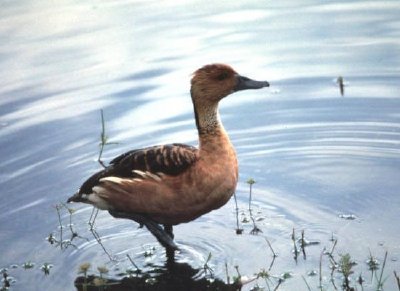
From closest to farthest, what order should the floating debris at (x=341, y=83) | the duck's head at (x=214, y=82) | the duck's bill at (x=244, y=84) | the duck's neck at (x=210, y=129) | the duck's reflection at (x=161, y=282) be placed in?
1. the duck's reflection at (x=161, y=282)
2. the duck's neck at (x=210, y=129)
3. the duck's head at (x=214, y=82)
4. the duck's bill at (x=244, y=84)
5. the floating debris at (x=341, y=83)

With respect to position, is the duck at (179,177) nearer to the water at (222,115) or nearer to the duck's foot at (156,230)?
the duck's foot at (156,230)

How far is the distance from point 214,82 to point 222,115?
2822mm

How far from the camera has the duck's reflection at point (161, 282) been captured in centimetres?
718

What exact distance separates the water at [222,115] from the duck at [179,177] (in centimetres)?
45

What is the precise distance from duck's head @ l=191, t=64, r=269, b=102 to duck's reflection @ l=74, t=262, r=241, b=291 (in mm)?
1416

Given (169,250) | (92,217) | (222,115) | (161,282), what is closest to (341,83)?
(222,115)

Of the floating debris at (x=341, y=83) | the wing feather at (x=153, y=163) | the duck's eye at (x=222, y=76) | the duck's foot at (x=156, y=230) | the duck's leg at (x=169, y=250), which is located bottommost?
the duck's leg at (x=169, y=250)

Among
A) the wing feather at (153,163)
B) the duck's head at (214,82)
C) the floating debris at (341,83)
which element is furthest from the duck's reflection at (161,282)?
the floating debris at (341,83)

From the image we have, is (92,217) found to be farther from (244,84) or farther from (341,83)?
(341,83)

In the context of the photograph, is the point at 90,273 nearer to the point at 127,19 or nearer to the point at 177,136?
the point at 177,136

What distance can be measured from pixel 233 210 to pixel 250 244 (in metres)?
0.80

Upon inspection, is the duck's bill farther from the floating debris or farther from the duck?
the floating debris

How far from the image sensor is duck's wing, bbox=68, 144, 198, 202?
7281 mm

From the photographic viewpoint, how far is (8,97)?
1145 cm
